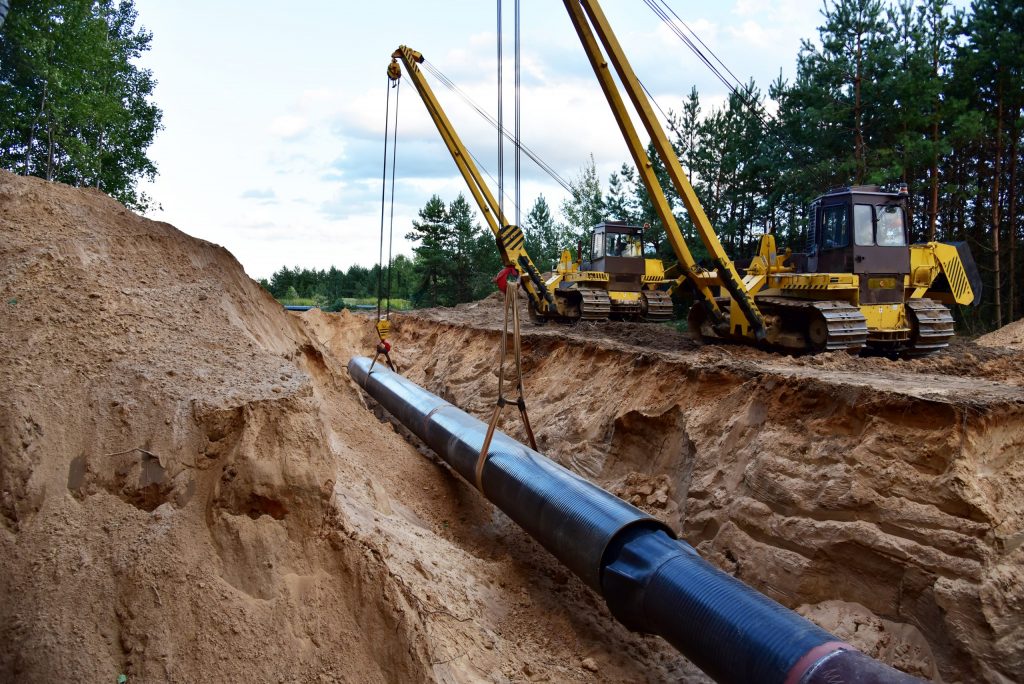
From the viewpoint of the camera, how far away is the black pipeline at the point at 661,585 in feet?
13.5

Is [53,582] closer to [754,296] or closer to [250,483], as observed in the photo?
[250,483]

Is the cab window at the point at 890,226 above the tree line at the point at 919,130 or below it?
below

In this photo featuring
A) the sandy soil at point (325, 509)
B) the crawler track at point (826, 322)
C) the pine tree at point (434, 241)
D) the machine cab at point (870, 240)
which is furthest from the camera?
the pine tree at point (434, 241)

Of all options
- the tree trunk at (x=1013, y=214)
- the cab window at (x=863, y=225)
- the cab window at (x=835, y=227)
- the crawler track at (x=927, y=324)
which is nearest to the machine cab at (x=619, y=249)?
the cab window at (x=835, y=227)

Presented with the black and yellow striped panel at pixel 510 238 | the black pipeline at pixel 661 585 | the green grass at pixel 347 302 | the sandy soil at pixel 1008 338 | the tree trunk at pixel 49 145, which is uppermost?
the tree trunk at pixel 49 145

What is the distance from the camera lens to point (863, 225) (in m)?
11.7

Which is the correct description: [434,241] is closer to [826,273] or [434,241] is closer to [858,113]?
[858,113]

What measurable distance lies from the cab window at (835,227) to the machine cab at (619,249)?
876cm

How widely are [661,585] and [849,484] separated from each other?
2328mm

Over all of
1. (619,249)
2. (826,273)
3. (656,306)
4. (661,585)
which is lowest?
(661,585)

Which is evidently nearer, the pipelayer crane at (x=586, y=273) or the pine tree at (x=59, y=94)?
the pipelayer crane at (x=586, y=273)

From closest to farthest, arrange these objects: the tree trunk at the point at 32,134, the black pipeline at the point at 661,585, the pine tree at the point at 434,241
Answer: the black pipeline at the point at 661,585 < the tree trunk at the point at 32,134 < the pine tree at the point at 434,241

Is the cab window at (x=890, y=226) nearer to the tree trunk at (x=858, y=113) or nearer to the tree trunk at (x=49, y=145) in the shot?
the tree trunk at (x=858, y=113)

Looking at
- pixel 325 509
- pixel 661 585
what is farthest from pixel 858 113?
pixel 325 509
